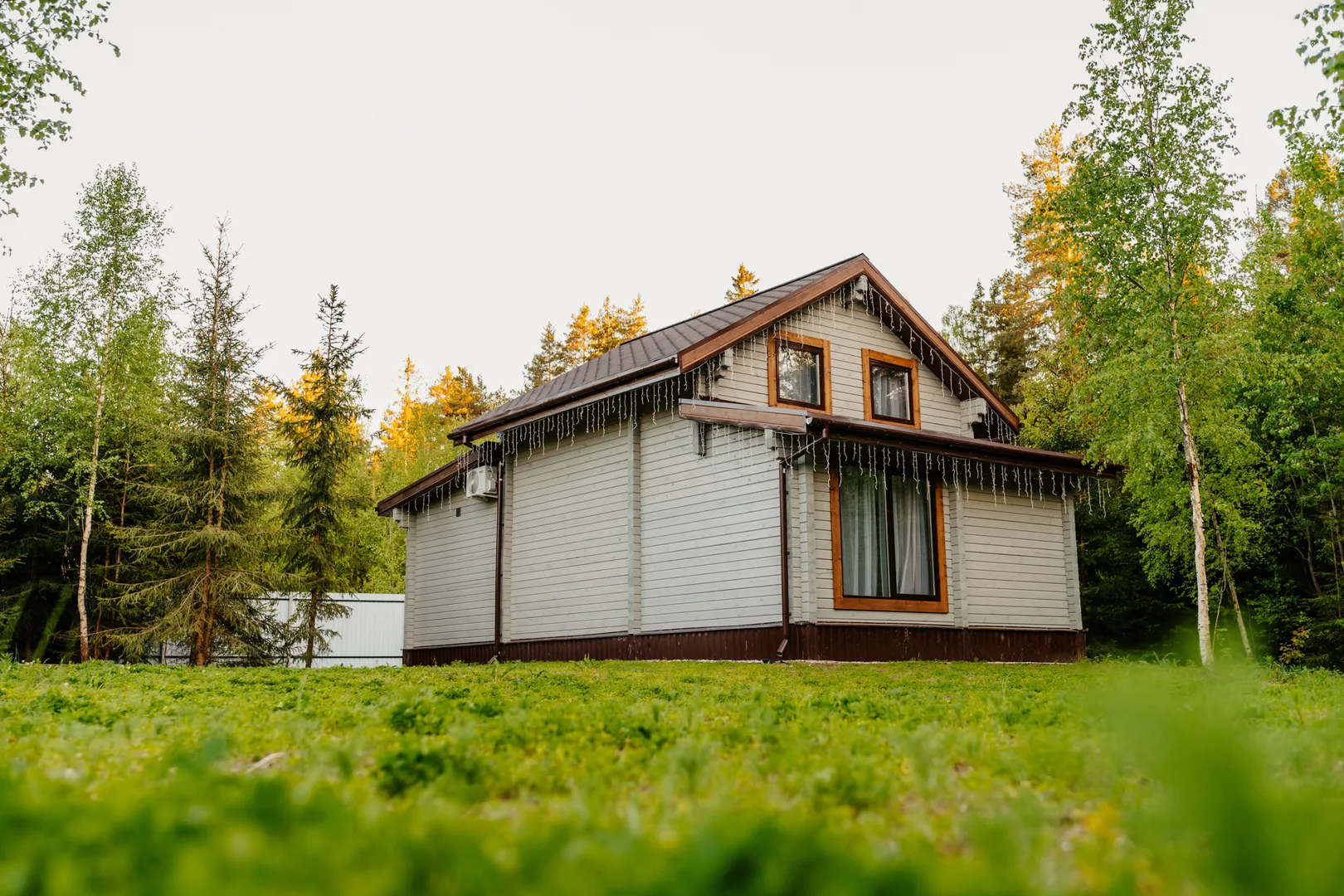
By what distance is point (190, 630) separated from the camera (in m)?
17.2

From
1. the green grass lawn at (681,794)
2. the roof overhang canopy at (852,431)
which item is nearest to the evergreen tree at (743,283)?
the roof overhang canopy at (852,431)

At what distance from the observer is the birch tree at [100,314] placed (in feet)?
60.3

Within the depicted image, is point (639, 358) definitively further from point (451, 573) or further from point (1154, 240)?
point (1154, 240)

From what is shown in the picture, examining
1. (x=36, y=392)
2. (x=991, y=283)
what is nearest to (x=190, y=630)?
(x=36, y=392)

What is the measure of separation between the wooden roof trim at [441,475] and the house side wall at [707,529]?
3327 mm

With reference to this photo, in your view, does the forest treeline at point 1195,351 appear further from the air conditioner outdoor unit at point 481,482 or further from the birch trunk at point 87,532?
the birch trunk at point 87,532

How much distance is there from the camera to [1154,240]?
A: 13.6 m

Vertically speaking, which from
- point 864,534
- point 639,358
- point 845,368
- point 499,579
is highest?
point 639,358

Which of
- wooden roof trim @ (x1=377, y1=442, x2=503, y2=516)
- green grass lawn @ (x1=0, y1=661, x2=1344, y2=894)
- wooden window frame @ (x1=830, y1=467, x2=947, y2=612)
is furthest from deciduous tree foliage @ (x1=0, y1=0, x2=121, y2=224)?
wooden window frame @ (x1=830, y1=467, x2=947, y2=612)

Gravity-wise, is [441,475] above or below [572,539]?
above

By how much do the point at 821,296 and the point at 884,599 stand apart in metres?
4.68

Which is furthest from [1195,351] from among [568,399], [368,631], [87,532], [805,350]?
[368,631]

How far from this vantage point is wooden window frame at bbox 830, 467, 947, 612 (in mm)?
12219

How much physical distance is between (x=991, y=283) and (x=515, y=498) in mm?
22033
